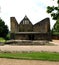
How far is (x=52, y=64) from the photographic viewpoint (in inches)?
586

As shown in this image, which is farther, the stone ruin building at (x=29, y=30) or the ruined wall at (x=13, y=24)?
the ruined wall at (x=13, y=24)

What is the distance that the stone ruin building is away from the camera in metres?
62.1

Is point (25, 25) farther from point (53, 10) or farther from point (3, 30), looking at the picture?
point (53, 10)

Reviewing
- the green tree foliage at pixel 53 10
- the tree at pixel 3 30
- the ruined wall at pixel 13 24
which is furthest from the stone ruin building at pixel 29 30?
the green tree foliage at pixel 53 10

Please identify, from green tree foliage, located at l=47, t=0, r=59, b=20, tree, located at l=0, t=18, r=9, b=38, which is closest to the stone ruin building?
tree, located at l=0, t=18, r=9, b=38

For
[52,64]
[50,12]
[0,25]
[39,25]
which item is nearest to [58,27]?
[50,12]

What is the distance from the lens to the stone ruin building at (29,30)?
62.1 meters

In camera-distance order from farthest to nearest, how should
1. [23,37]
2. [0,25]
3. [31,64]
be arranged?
[0,25] < [23,37] < [31,64]

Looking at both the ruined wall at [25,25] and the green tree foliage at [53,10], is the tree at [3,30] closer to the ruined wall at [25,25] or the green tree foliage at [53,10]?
the ruined wall at [25,25]

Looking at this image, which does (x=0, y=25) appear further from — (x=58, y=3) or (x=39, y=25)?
(x=58, y=3)

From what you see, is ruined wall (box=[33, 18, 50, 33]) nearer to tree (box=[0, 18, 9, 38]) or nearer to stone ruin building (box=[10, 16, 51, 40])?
stone ruin building (box=[10, 16, 51, 40])

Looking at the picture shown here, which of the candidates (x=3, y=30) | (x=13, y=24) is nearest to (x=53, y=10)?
(x=13, y=24)

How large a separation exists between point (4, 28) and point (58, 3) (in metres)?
75.3

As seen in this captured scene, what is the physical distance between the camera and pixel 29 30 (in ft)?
227
